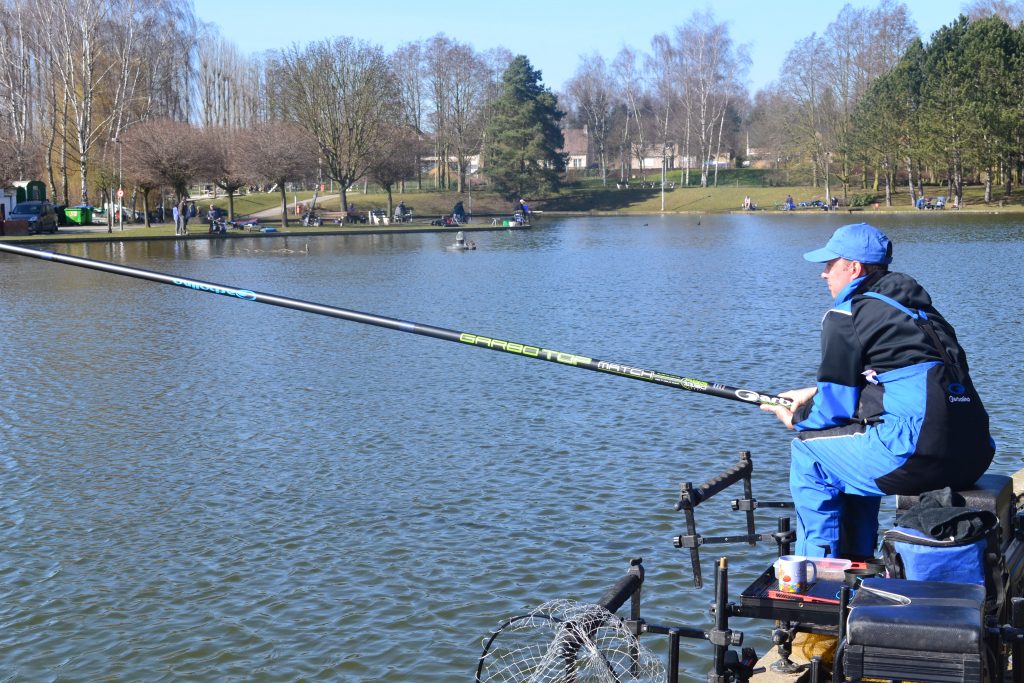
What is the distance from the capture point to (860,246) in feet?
19.6

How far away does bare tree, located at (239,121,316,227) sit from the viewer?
71.8 meters

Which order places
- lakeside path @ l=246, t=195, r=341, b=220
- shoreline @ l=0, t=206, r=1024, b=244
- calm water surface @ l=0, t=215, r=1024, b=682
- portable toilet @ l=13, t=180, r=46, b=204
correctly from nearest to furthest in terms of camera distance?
calm water surface @ l=0, t=215, r=1024, b=682, shoreline @ l=0, t=206, r=1024, b=244, portable toilet @ l=13, t=180, r=46, b=204, lakeside path @ l=246, t=195, r=341, b=220

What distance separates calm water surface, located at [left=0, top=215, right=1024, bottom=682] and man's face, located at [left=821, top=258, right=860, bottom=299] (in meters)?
3.10

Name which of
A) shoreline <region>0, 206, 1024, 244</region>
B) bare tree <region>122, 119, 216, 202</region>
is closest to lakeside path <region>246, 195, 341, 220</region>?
shoreline <region>0, 206, 1024, 244</region>

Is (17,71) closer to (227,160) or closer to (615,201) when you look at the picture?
(227,160)

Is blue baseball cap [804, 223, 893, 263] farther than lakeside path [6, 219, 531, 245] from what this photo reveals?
No

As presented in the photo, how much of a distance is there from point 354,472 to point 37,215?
54.9 metres

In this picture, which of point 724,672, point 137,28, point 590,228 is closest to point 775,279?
point 724,672

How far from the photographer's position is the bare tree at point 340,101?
89.1 m

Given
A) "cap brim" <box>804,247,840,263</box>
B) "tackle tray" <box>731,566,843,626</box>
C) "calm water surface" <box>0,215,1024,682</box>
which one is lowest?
"calm water surface" <box>0,215,1024,682</box>

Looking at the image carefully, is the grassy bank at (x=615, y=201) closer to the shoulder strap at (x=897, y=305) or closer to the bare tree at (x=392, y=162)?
the bare tree at (x=392, y=162)

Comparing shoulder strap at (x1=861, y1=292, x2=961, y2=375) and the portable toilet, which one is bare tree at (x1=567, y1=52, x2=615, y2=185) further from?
shoulder strap at (x1=861, y1=292, x2=961, y2=375)

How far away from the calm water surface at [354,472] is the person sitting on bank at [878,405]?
2.49 metres

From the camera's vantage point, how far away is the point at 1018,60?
80188mm
